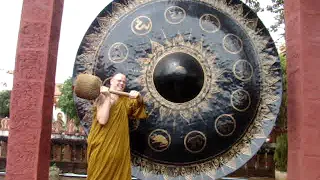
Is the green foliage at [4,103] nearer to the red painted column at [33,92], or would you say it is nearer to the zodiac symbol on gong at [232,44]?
the red painted column at [33,92]

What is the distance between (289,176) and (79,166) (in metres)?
9.05

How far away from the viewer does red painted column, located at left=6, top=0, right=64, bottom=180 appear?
368 centimetres

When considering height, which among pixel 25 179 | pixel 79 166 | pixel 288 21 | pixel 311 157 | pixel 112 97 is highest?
pixel 288 21

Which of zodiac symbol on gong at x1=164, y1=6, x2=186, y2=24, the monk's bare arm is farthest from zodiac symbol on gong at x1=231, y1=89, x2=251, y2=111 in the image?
the monk's bare arm

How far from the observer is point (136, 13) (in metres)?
4.22

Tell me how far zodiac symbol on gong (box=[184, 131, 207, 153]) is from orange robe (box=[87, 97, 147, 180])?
2.27ft

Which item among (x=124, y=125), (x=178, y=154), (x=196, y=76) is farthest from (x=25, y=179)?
(x=196, y=76)

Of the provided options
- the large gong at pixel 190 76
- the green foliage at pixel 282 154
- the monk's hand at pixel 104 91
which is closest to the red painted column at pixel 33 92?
the large gong at pixel 190 76

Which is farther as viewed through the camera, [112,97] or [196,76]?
[196,76]

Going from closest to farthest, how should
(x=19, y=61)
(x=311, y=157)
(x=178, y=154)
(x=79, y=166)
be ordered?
(x=311, y=157) < (x=19, y=61) < (x=178, y=154) < (x=79, y=166)

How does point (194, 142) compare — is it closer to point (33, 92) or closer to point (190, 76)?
point (190, 76)

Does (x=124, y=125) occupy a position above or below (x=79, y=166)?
above

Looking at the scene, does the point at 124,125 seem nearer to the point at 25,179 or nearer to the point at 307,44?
the point at 25,179

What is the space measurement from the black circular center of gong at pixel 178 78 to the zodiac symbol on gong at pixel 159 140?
1.11 feet
